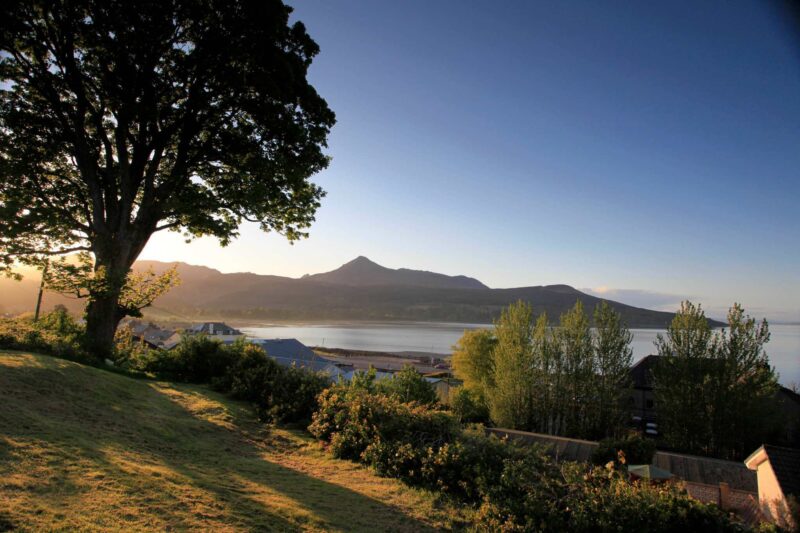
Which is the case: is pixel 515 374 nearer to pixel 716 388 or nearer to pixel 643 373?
pixel 716 388

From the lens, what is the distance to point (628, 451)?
16594 mm

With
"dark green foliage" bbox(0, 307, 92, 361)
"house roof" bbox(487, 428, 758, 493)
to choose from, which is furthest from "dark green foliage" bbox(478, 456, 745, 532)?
"house roof" bbox(487, 428, 758, 493)

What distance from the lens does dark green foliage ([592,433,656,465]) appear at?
15.8 m

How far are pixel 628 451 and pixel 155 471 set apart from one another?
658 inches

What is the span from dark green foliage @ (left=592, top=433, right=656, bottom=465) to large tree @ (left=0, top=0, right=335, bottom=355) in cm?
1439

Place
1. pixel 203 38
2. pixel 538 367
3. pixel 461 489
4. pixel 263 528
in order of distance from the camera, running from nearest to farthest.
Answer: pixel 263 528 → pixel 461 489 → pixel 203 38 → pixel 538 367

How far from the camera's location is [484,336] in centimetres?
4203

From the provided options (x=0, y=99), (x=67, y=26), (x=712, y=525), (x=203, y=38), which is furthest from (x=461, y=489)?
(x=0, y=99)

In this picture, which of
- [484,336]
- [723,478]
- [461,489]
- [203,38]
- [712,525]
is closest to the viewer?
[712,525]

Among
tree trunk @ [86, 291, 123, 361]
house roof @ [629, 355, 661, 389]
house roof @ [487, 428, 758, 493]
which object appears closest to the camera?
tree trunk @ [86, 291, 123, 361]

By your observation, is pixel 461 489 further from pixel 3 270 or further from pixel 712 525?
pixel 3 270

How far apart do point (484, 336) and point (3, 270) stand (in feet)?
118

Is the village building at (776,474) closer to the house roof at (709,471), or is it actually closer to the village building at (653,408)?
the house roof at (709,471)

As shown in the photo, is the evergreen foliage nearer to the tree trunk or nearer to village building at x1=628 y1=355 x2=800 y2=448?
village building at x1=628 y1=355 x2=800 y2=448
